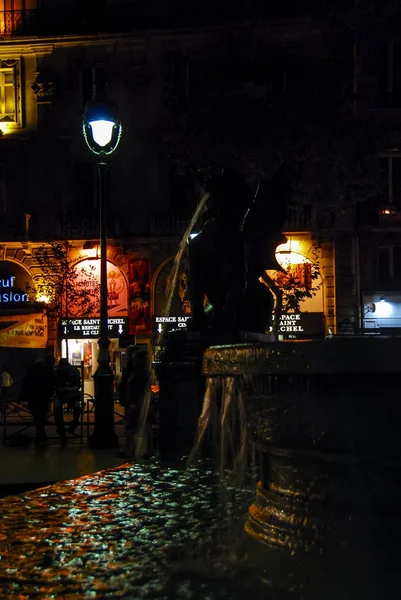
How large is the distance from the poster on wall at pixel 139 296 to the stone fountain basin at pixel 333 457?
25957 mm

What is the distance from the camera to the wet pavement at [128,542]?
310 centimetres

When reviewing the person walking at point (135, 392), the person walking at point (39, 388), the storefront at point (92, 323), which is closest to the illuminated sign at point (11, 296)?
the storefront at point (92, 323)

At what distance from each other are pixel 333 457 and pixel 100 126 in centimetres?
1119

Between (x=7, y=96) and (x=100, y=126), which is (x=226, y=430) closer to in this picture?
(x=100, y=126)

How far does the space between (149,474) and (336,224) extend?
2326 cm

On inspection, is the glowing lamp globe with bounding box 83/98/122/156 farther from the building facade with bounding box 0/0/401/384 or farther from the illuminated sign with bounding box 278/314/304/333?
the illuminated sign with bounding box 278/314/304/333

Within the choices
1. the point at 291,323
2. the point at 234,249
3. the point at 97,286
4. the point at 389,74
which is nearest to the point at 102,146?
the point at 234,249

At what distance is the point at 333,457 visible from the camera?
290cm

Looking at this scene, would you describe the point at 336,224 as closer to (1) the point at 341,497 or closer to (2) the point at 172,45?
(2) the point at 172,45

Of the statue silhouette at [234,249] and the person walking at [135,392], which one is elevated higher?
the statue silhouette at [234,249]

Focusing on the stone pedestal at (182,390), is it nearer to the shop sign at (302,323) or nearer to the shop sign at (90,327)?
the shop sign at (302,323)

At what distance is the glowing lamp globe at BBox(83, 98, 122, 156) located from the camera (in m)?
13.3

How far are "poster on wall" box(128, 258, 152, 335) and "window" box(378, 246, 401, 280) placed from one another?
328 inches

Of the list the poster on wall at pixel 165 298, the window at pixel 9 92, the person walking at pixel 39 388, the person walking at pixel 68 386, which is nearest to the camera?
the person walking at pixel 39 388
